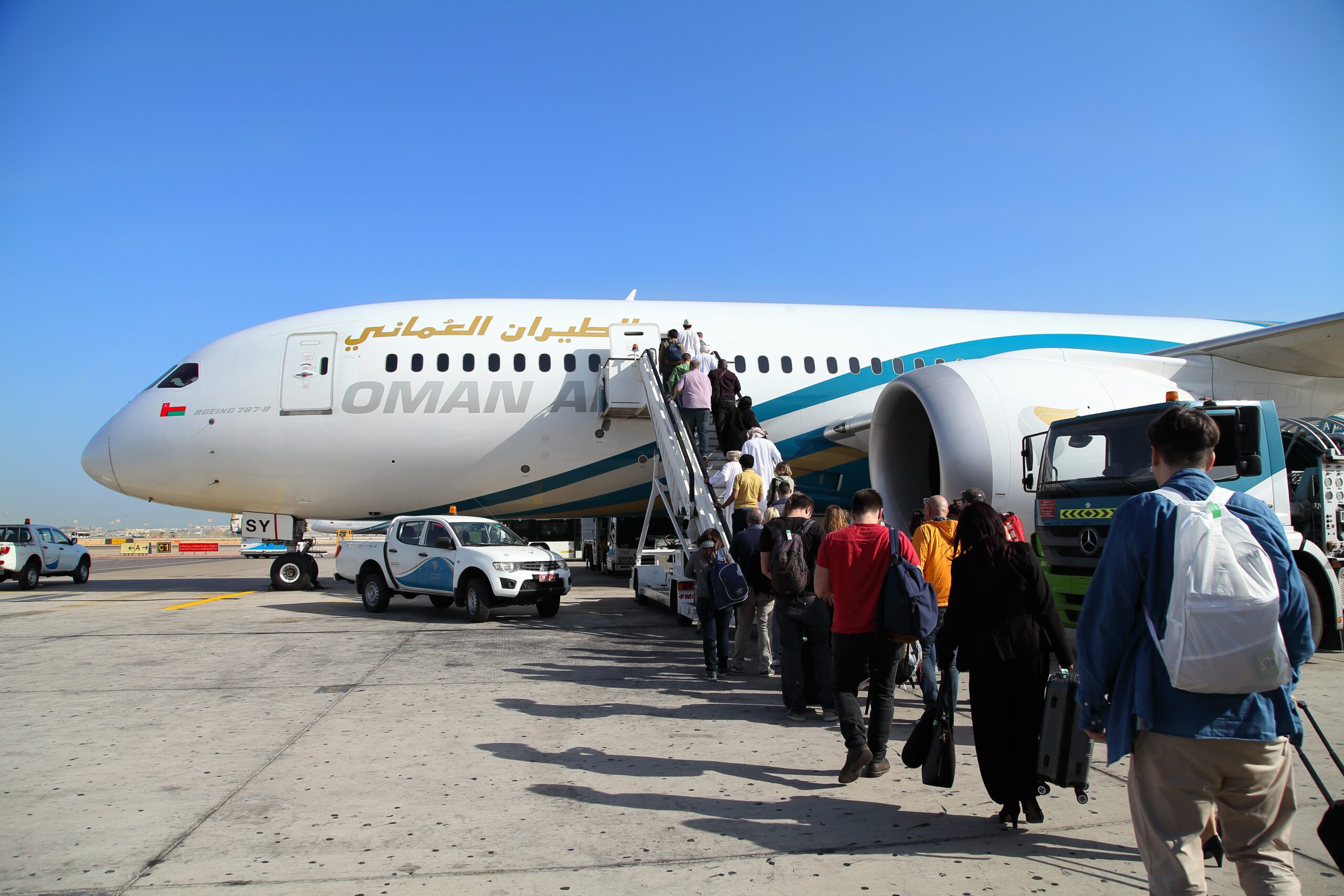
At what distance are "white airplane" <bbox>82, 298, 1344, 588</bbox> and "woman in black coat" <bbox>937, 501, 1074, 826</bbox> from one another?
8.64m

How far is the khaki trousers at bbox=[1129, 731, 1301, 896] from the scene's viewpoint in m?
2.69

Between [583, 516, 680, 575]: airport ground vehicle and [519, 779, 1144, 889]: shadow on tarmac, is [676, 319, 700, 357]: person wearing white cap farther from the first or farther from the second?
[519, 779, 1144, 889]: shadow on tarmac

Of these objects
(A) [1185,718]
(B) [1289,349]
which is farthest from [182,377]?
(B) [1289,349]

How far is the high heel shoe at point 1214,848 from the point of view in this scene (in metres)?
3.59

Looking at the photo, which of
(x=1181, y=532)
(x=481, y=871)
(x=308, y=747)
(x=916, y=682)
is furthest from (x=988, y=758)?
(x=308, y=747)

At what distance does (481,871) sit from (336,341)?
471 inches

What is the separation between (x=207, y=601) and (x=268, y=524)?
1.79 m

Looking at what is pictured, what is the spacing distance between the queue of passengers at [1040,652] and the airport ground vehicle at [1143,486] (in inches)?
43.0

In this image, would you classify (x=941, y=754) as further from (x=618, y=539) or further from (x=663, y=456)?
(x=618, y=539)

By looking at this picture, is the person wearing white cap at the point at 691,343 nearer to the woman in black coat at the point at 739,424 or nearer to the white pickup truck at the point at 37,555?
the woman in black coat at the point at 739,424

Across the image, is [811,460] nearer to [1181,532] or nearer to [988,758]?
[988,758]

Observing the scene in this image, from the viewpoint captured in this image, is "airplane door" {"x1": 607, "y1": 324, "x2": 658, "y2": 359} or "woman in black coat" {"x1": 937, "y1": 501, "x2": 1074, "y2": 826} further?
"airplane door" {"x1": 607, "y1": 324, "x2": 658, "y2": 359}

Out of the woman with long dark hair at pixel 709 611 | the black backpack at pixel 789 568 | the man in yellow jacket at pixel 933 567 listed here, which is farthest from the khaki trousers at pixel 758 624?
the man in yellow jacket at pixel 933 567

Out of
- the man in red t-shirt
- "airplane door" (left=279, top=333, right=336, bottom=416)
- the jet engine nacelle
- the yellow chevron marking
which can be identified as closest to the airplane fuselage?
"airplane door" (left=279, top=333, right=336, bottom=416)
